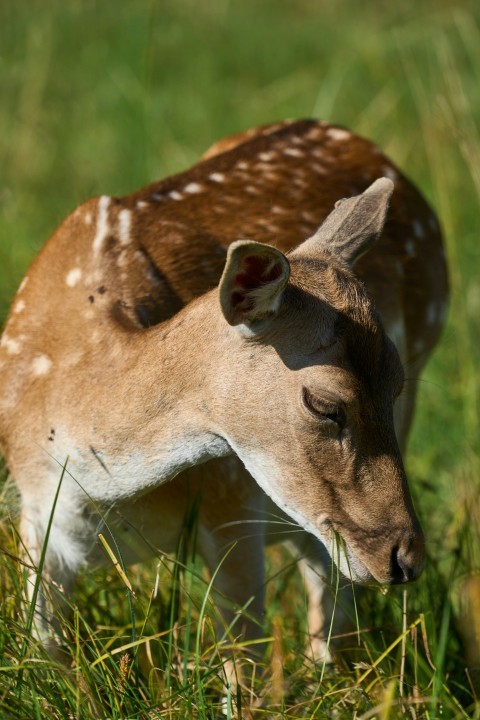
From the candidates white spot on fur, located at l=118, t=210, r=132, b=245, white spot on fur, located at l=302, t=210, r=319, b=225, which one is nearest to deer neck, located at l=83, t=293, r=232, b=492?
white spot on fur, located at l=118, t=210, r=132, b=245

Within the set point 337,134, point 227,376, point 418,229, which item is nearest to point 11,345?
point 227,376

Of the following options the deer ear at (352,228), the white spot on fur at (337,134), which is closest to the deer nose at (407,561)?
the deer ear at (352,228)

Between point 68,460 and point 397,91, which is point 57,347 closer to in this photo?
point 68,460

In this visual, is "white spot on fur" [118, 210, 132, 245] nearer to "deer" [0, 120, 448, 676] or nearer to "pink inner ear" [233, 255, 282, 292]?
"deer" [0, 120, 448, 676]

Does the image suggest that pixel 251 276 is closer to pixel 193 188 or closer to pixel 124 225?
pixel 124 225

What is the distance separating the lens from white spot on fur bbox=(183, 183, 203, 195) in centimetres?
446

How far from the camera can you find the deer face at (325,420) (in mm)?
3143

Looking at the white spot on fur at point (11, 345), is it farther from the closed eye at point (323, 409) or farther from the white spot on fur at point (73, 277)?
the closed eye at point (323, 409)

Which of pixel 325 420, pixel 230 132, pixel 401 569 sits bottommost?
pixel 401 569

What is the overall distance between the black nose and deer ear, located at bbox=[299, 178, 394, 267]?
2.89ft

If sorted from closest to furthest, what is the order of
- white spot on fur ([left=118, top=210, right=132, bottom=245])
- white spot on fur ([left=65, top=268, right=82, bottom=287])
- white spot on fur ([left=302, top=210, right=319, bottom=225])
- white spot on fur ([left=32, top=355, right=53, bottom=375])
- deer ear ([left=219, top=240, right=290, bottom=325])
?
deer ear ([left=219, top=240, right=290, bottom=325]) → white spot on fur ([left=32, top=355, right=53, bottom=375]) → white spot on fur ([left=65, top=268, right=82, bottom=287]) → white spot on fur ([left=118, top=210, right=132, bottom=245]) → white spot on fur ([left=302, top=210, right=319, bottom=225])

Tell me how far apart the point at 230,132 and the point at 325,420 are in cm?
729

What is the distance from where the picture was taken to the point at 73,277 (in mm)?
3977

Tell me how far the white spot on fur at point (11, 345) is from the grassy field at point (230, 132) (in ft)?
1.68
